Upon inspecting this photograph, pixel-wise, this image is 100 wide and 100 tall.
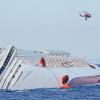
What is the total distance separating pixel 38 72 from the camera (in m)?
121

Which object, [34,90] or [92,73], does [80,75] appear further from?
[34,90]

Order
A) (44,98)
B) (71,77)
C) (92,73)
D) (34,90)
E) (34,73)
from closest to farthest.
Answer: (44,98) → (34,90) → (34,73) → (71,77) → (92,73)

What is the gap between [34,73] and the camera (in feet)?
389

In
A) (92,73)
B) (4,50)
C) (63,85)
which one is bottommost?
(92,73)

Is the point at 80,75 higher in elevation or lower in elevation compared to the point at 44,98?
lower

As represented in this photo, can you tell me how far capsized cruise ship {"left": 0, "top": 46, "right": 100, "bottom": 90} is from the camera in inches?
4515

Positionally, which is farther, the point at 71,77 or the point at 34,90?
the point at 71,77

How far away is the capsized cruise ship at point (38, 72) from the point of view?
115m

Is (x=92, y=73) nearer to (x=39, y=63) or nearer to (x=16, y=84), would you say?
(x=39, y=63)

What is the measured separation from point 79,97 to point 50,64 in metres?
46.1

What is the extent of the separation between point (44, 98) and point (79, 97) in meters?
6.00

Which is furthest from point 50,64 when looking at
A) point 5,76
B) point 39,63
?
point 5,76

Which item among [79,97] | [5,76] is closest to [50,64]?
[5,76]

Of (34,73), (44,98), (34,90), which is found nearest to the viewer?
(44,98)
